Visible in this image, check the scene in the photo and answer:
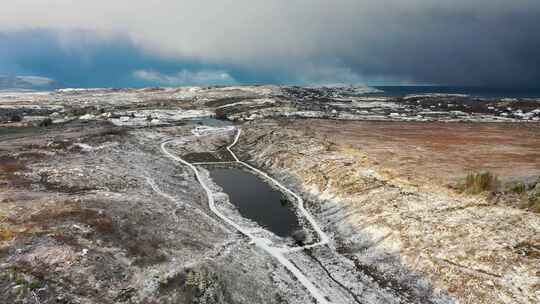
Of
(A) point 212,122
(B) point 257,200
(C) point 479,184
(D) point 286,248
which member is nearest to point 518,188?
(C) point 479,184

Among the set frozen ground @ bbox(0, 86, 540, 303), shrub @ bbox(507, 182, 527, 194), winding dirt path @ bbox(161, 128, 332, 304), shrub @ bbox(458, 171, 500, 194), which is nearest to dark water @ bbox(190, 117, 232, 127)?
winding dirt path @ bbox(161, 128, 332, 304)

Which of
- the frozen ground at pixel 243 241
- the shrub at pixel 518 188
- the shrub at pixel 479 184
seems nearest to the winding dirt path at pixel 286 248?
the frozen ground at pixel 243 241

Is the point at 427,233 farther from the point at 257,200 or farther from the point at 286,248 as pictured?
the point at 257,200

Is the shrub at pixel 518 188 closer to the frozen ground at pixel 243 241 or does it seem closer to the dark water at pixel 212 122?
the frozen ground at pixel 243 241

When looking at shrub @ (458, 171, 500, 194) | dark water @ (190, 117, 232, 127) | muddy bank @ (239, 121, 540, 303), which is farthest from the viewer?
dark water @ (190, 117, 232, 127)

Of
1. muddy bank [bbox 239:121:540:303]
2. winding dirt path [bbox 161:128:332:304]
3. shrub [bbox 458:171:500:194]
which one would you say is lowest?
winding dirt path [bbox 161:128:332:304]

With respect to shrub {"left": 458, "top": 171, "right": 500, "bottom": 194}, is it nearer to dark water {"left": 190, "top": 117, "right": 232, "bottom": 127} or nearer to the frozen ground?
the frozen ground

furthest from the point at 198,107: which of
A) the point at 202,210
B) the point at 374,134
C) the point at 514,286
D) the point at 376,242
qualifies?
the point at 514,286
